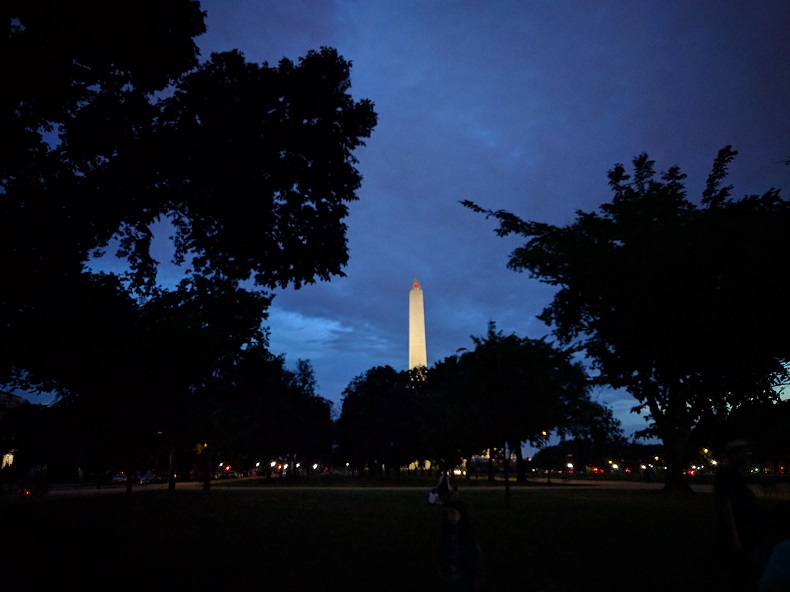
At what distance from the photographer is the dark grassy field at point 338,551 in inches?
334

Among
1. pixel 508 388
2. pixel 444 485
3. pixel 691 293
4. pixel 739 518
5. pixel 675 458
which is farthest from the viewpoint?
pixel 675 458

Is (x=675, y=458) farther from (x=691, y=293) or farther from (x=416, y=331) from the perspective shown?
(x=416, y=331)

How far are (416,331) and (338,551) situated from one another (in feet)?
319

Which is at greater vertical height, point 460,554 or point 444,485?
point 444,485

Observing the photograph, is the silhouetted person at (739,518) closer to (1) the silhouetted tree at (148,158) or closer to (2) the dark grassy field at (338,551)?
(2) the dark grassy field at (338,551)

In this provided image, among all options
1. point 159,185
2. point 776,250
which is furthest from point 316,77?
point 776,250

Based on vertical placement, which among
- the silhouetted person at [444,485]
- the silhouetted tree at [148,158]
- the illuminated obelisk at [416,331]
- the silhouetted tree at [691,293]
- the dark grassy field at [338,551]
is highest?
the illuminated obelisk at [416,331]

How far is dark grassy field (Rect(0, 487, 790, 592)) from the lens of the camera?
334 inches

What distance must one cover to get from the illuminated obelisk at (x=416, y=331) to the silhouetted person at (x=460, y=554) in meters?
95.2

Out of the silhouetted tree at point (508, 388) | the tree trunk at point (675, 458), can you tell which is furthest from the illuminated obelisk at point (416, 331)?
the silhouetted tree at point (508, 388)

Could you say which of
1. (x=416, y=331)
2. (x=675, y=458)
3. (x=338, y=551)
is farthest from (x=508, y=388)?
(x=416, y=331)

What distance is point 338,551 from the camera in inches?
442

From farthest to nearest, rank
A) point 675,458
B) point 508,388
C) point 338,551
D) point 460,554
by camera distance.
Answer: point 675,458 → point 508,388 → point 338,551 → point 460,554

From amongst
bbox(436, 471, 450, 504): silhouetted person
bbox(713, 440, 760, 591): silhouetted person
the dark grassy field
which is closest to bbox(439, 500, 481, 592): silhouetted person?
the dark grassy field
